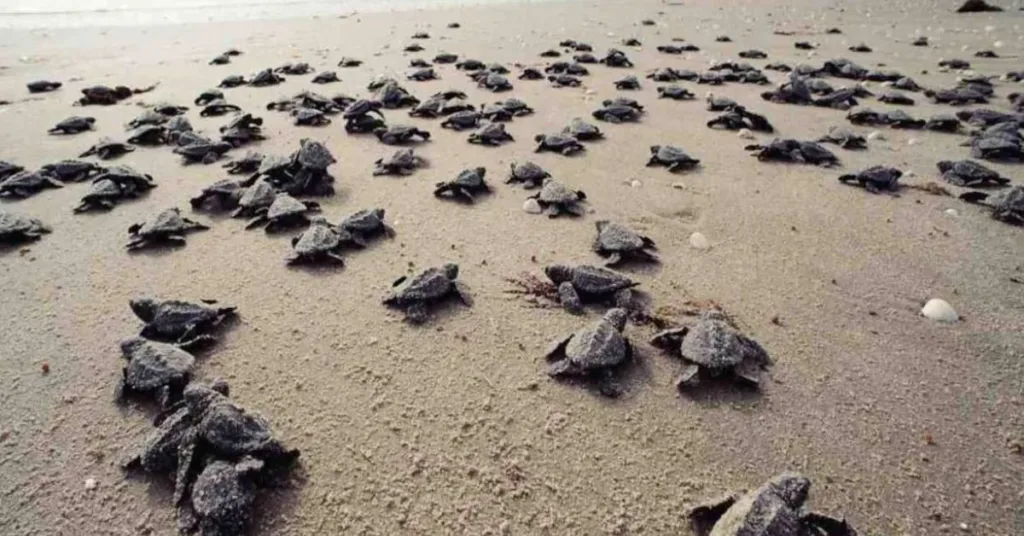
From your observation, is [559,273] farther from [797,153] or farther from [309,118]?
[309,118]

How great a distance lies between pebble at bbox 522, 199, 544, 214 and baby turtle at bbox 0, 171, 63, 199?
4.27 meters

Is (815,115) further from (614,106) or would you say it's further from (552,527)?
(552,527)

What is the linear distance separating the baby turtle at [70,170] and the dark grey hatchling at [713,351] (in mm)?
5448

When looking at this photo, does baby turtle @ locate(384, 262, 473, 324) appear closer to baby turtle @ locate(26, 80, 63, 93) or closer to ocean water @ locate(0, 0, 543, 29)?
baby turtle @ locate(26, 80, 63, 93)

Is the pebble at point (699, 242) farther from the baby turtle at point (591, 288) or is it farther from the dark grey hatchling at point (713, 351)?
the dark grey hatchling at point (713, 351)

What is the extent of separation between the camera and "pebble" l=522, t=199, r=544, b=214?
4.68m

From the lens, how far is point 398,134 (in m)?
6.23

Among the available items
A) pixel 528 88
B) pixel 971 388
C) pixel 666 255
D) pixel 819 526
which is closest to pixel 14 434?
pixel 819 526

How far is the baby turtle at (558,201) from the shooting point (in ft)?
15.1

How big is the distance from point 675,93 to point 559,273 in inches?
209

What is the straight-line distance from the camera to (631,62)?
10.1 meters

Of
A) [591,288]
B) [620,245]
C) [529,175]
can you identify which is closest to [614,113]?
[529,175]

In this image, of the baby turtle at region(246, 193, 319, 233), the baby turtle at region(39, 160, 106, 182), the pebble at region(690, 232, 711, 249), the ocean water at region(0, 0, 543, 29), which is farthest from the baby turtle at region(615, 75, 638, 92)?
the ocean water at region(0, 0, 543, 29)

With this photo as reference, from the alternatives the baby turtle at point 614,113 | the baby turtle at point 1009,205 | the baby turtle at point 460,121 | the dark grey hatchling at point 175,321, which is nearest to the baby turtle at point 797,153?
the baby turtle at point 1009,205
